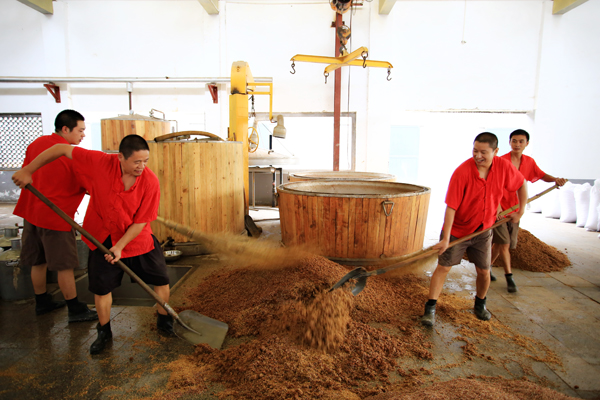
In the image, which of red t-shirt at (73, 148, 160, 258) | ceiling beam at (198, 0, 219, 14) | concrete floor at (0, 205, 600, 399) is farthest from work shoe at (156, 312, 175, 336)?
ceiling beam at (198, 0, 219, 14)

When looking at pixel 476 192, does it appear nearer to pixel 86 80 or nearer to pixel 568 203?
pixel 568 203

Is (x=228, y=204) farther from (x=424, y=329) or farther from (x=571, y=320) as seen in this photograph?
(x=571, y=320)

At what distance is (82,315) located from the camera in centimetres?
264

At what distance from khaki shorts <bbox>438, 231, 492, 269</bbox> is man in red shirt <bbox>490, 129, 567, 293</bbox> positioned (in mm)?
741

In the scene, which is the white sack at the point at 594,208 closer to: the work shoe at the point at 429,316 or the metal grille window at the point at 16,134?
the work shoe at the point at 429,316

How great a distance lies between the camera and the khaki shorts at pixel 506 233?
323 cm

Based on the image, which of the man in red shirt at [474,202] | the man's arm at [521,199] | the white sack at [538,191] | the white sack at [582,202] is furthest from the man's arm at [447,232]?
the white sack at [538,191]

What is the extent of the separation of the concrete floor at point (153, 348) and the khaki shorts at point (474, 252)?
48cm

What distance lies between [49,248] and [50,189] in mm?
436

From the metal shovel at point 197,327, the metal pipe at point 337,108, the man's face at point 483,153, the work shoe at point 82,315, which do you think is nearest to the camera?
the metal shovel at point 197,327

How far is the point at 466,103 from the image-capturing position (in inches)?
320

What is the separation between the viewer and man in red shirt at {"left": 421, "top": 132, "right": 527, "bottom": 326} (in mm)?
2455

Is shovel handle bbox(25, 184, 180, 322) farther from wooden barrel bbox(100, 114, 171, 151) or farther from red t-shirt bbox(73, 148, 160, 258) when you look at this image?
wooden barrel bbox(100, 114, 171, 151)

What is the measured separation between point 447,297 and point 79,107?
891cm
